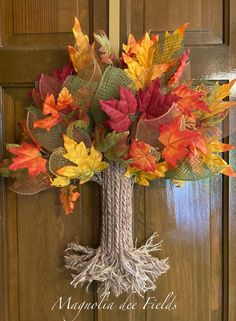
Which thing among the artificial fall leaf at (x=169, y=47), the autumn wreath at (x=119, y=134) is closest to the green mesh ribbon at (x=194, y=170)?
the autumn wreath at (x=119, y=134)

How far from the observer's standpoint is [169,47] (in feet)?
2.79

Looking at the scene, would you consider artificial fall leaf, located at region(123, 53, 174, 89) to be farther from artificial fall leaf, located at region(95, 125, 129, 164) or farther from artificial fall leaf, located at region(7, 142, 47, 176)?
artificial fall leaf, located at region(7, 142, 47, 176)

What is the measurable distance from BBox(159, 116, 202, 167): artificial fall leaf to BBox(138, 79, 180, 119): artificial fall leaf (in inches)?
1.4

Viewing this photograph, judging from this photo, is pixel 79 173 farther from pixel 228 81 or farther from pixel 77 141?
pixel 228 81

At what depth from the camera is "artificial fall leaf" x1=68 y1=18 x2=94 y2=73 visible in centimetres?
84

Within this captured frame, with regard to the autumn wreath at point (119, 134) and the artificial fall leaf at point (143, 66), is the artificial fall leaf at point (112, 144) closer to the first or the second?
the autumn wreath at point (119, 134)

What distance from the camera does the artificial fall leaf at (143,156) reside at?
791 millimetres

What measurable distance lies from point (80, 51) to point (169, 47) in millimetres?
179

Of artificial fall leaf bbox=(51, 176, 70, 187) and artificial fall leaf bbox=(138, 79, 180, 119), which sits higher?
artificial fall leaf bbox=(138, 79, 180, 119)

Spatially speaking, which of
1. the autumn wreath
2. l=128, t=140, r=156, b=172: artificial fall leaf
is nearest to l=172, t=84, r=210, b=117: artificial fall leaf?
the autumn wreath

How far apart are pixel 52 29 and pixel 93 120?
25 cm

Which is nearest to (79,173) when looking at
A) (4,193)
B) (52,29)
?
(4,193)

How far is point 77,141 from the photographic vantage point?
843 millimetres

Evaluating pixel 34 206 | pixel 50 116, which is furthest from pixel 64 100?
pixel 34 206
